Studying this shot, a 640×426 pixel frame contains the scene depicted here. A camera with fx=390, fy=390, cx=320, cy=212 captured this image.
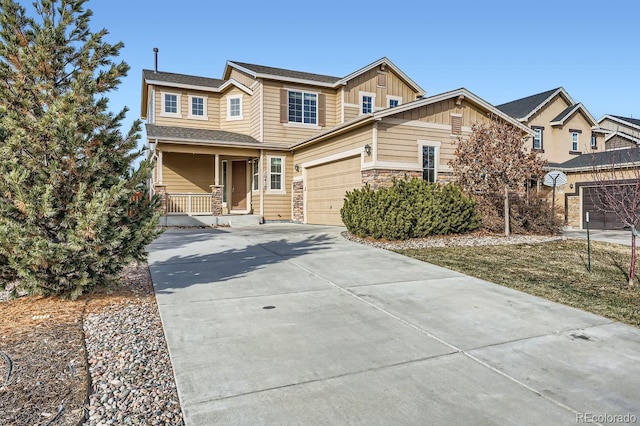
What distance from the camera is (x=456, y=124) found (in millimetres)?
13391

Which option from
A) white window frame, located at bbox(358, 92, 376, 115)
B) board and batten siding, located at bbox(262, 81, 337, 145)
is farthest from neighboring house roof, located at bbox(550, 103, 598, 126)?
board and batten siding, located at bbox(262, 81, 337, 145)

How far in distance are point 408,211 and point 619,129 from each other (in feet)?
84.1

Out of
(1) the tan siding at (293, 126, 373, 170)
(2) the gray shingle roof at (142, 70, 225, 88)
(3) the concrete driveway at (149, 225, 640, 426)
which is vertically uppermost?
(2) the gray shingle roof at (142, 70, 225, 88)

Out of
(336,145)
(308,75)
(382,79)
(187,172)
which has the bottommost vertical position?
(187,172)

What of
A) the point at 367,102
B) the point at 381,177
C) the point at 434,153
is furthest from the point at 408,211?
the point at 367,102

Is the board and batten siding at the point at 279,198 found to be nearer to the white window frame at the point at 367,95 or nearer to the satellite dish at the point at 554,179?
the white window frame at the point at 367,95

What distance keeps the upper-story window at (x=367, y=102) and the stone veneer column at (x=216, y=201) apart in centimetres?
771

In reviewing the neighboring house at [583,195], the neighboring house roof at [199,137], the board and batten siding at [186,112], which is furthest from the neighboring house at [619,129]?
the board and batten siding at [186,112]

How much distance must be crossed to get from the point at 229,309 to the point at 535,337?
3.28 metres

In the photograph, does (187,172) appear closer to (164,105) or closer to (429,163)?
(164,105)

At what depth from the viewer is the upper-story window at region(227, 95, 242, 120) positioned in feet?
62.4

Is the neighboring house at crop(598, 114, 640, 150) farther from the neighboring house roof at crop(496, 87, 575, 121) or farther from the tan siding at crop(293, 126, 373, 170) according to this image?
the tan siding at crop(293, 126, 373, 170)

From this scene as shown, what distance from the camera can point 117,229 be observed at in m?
4.87

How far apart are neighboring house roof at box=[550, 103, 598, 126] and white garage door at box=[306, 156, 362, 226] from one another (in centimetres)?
1706
